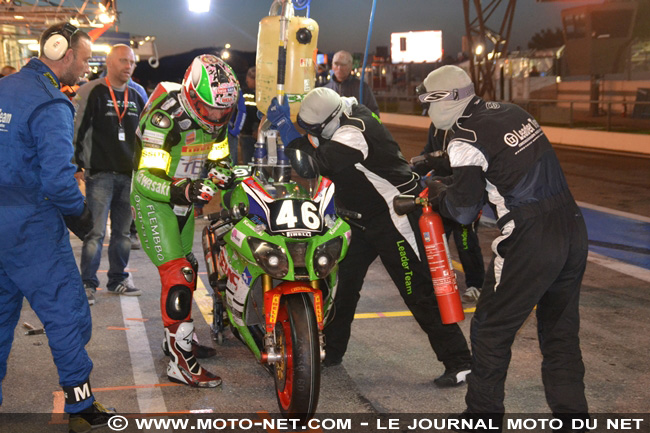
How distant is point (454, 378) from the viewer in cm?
A: 497

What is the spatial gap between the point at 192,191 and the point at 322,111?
1.00m

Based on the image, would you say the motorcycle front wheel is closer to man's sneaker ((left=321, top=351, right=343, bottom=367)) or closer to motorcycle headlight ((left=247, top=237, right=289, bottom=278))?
motorcycle headlight ((left=247, top=237, right=289, bottom=278))

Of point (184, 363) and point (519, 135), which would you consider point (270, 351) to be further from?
point (519, 135)

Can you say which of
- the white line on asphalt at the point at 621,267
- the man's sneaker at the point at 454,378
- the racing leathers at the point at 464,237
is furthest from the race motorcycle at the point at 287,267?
the white line on asphalt at the point at 621,267

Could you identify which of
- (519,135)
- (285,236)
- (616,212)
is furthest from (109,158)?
(616,212)

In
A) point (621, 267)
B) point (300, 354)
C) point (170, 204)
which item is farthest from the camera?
point (621, 267)

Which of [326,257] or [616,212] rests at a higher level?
[326,257]

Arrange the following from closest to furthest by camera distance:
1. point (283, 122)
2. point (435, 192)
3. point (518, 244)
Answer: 1. point (518, 244)
2. point (435, 192)
3. point (283, 122)

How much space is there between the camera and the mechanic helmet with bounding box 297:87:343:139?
16.0ft

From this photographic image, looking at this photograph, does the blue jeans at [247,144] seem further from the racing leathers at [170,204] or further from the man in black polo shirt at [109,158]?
the racing leathers at [170,204]

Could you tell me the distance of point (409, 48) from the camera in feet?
187

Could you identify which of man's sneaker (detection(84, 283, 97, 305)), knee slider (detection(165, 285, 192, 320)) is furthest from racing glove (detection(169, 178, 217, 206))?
man's sneaker (detection(84, 283, 97, 305))

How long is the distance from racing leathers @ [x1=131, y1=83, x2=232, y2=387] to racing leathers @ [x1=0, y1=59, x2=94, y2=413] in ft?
2.62

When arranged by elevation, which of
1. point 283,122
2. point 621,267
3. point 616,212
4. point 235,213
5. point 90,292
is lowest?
point 616,212
